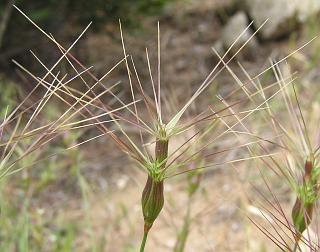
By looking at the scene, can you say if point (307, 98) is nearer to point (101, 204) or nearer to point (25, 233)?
point (101, 204)

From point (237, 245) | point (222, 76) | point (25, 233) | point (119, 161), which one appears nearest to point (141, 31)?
point (222, 76)

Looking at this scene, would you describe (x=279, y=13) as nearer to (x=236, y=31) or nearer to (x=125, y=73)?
(x=236, y=31)

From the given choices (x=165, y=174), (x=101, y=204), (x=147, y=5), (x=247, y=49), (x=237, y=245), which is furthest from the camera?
(x=247, y=49)

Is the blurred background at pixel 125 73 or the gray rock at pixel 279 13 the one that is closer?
the blurred background at pixel 125 73

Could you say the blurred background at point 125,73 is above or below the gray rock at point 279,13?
below

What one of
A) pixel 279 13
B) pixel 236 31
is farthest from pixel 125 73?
pixel 279 13

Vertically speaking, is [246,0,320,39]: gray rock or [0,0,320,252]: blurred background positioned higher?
[246,0,320,39]: gray rock

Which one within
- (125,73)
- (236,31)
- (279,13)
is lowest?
(125,73)
